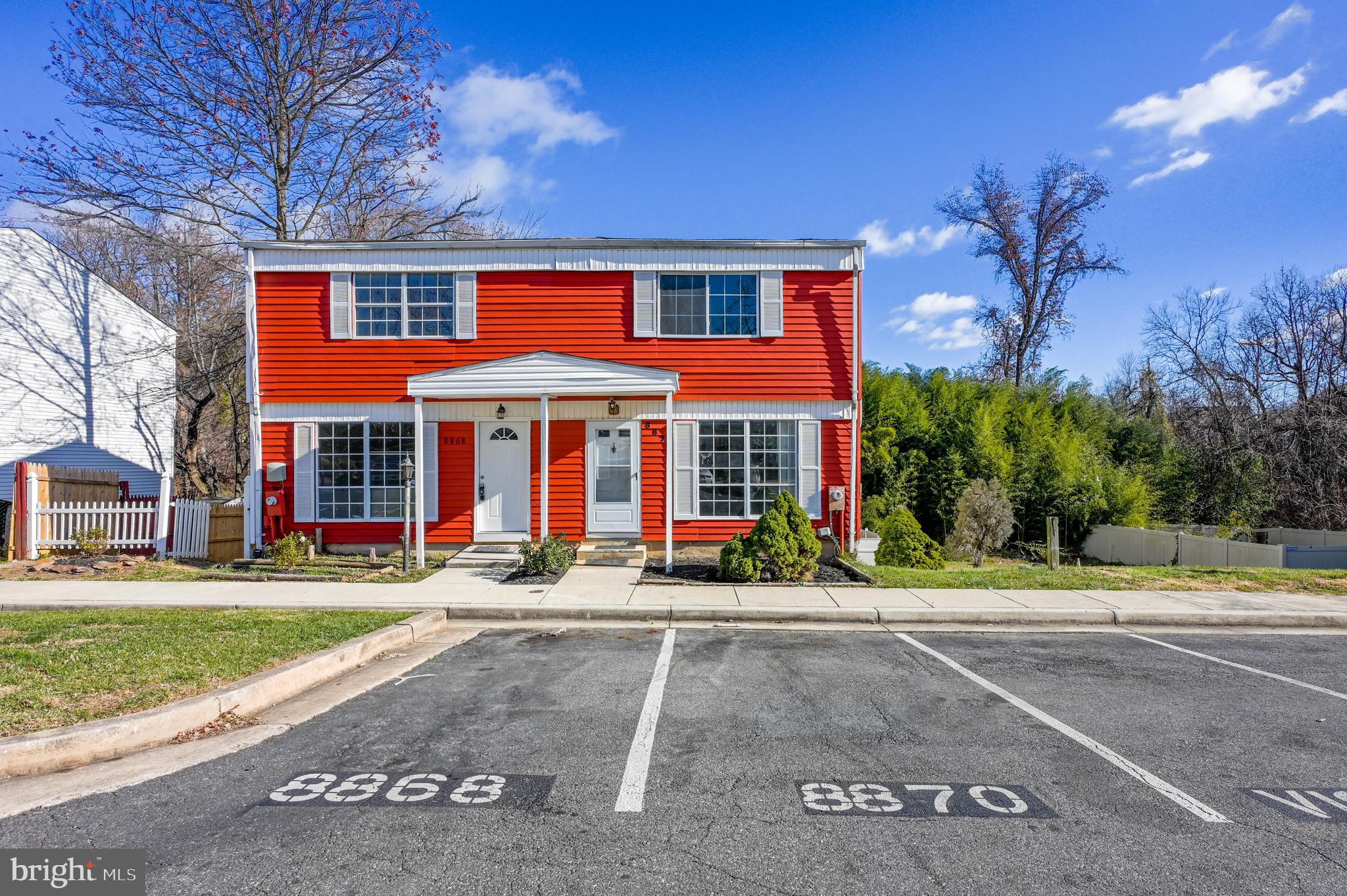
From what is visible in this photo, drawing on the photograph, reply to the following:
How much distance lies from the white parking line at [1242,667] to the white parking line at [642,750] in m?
5.27

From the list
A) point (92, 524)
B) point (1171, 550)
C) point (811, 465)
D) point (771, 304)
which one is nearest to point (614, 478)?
point (811, 465)

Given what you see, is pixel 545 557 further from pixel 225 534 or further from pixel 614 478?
pixel 225 534

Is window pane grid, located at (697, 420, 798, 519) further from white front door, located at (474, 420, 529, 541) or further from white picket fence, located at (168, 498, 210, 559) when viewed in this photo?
white picket fence, located at (168, 498, 210, 559)

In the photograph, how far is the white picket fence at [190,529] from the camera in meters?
12.1

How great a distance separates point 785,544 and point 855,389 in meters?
4.33

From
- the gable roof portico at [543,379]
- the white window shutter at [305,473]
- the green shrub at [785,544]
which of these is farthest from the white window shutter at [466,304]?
the green shrub at [785,544]

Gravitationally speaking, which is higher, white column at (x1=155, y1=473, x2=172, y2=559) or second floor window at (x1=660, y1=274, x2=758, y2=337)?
second floor window at (x1=660, y1=274, x2=758, y2=337)

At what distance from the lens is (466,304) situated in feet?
42.6

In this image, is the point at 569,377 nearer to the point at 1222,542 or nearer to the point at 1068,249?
the point at 1222,542

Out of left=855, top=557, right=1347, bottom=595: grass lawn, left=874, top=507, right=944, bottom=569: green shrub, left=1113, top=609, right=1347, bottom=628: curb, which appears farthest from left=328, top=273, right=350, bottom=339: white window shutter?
left=1113, top=609, right=1347, bottom=628: curb

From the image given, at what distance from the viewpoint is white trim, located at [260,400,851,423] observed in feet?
42.0

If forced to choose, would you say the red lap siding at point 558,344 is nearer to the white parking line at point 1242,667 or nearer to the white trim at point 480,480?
the white trim at point 480,480

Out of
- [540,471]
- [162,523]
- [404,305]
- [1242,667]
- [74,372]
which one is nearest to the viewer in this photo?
[1242,667]

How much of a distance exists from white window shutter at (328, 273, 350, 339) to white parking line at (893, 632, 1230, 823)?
11.8 m
